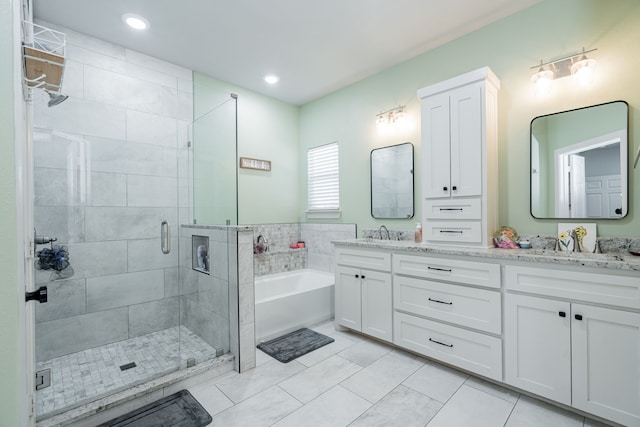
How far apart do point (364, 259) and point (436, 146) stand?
3.99 ft

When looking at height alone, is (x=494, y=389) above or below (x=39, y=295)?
below

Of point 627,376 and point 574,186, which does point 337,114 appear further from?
point 627,376

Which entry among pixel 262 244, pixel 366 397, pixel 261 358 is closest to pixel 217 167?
pixel 262 244

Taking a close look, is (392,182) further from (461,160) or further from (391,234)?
(461,160)

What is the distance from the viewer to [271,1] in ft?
7.61

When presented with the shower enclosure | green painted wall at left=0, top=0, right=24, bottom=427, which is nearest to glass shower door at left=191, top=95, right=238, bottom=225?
the shower enclosure

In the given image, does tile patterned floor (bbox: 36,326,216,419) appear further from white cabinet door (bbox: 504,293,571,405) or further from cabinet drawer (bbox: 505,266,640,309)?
cabinet drawer (bbox: 505,266,640,309)

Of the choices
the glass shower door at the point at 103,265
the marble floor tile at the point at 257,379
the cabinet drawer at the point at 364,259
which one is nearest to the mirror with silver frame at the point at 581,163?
the cabinet drawer at the point at 364,259

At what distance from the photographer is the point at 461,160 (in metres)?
2.44

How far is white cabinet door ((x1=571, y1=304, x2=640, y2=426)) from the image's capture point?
62.5 inches

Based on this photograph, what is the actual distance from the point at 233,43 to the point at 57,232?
7.46 feet

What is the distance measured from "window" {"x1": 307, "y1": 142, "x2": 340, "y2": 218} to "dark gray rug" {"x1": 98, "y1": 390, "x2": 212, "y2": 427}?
2.57m

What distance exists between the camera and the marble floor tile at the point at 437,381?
204 cm

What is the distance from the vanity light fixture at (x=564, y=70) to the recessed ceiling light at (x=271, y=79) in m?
2.58
